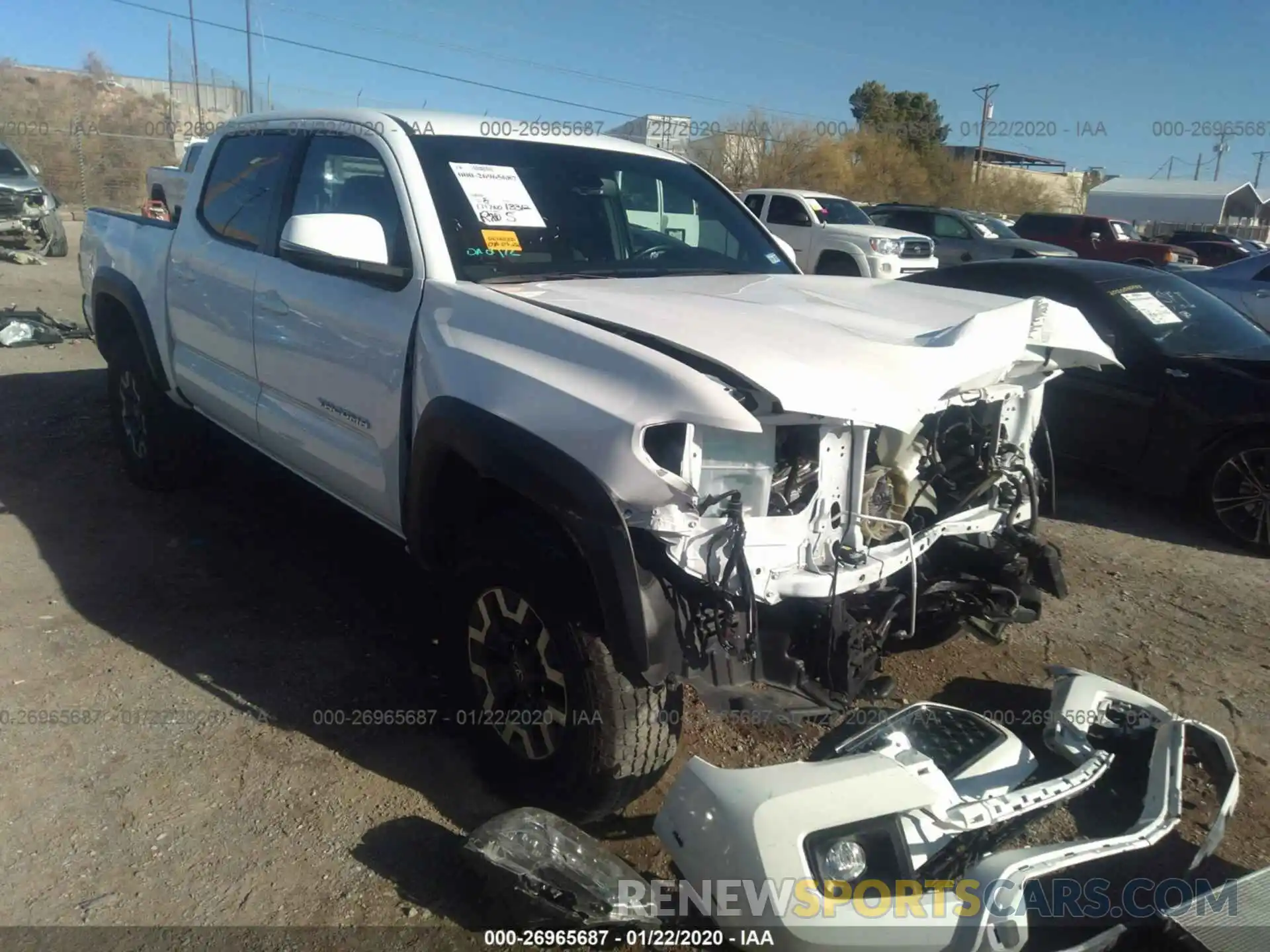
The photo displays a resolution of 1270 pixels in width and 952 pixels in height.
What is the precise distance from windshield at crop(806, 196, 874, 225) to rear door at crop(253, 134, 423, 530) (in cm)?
1342

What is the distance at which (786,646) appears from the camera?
8.41 feet

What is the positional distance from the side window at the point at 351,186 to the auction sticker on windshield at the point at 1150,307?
445 cm

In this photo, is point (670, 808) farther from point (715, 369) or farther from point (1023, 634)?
point (1023, 634)

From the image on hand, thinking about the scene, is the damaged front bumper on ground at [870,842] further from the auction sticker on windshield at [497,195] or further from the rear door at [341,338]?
the auction sticker on windshield at [497,195]

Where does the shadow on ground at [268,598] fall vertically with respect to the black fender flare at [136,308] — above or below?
below

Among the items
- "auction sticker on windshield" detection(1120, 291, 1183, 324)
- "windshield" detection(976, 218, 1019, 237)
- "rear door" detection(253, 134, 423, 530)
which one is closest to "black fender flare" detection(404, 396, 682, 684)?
"rear door" detection(253, 134, 423, 530)

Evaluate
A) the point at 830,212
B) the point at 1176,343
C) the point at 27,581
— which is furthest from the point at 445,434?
the point at 830,212

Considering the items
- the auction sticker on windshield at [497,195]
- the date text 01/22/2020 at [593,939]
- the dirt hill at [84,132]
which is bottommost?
the date text 01/22/2020 at [593,939]

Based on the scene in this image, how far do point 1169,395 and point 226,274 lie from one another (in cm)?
496

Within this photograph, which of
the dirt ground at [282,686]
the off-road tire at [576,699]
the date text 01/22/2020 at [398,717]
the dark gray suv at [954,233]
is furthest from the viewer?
the dark gray suv at [954,233]

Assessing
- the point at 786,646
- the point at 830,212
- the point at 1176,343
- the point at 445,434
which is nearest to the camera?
the point at 786,646

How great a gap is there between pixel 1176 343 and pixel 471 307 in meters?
4.50

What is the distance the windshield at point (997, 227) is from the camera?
1923cm

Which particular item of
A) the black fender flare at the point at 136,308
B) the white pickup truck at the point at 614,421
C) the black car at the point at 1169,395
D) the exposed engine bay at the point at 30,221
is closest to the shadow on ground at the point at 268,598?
the white pickup truck at the point at 614,421
